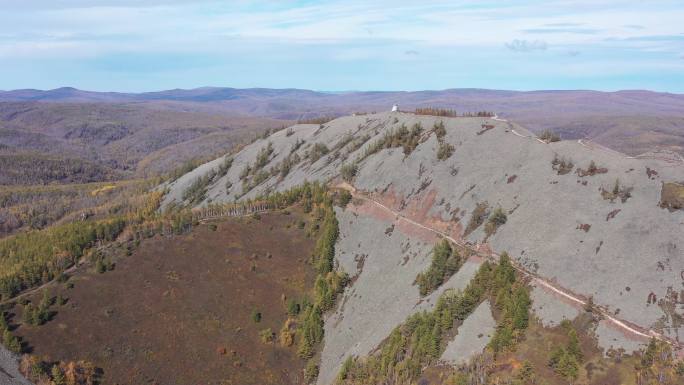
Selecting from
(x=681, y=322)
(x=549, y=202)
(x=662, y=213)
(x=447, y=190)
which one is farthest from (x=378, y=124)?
(x=681, y=322)

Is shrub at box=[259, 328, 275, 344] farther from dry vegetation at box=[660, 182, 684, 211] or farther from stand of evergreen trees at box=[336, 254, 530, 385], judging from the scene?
dry vegetation at box=[660, 182, 684, 211]

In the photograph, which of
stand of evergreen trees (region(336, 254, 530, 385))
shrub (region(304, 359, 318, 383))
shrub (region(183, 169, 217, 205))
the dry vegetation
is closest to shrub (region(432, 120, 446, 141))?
stand of evergreen trees (region(336, 254, 530, 385))

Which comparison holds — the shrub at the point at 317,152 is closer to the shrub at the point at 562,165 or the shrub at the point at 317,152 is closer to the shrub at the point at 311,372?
the shrub at the point at 562,165

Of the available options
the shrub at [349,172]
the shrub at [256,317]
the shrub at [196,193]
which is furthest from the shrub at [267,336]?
the shrub at [196,193]

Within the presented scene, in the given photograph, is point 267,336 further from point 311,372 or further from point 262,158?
point 262,158

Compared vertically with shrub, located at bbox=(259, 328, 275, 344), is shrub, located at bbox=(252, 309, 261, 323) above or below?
above

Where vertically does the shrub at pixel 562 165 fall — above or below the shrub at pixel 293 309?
above

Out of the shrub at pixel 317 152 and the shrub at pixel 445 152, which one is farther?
the shrub at pixel 317 152

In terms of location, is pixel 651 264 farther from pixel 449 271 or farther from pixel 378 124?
pixel 378 124
